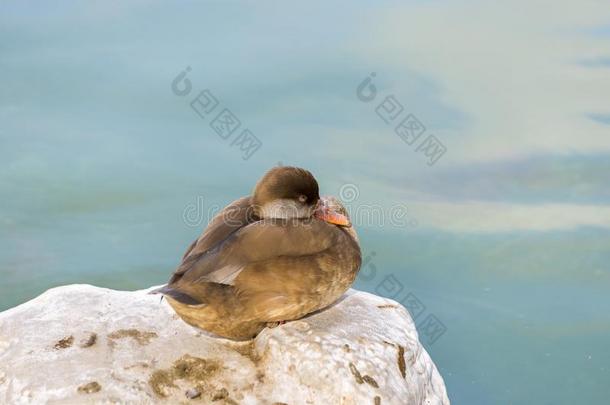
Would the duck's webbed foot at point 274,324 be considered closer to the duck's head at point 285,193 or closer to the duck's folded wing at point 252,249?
the duck's folded wing at point 252,249

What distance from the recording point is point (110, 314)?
5.61 meters

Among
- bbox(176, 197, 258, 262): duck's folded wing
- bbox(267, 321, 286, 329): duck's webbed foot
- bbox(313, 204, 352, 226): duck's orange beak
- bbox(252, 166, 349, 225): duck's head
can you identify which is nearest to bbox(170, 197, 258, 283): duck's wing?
bbox(176, 197, 258, 262): duck's folded wing

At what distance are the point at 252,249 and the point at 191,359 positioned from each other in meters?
0.73

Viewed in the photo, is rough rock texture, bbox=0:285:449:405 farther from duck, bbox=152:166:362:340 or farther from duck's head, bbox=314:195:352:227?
duck's head, bbox=314:195:352:227

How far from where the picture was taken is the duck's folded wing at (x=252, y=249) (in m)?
5.18

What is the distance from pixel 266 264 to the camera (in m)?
5.24

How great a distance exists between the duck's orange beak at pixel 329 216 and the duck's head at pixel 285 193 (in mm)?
93

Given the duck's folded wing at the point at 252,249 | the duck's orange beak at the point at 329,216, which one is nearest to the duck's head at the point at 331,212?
the duck's orange beak at the point at 329,216

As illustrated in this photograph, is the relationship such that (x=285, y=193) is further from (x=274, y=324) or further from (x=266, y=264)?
(x=274, y=324)

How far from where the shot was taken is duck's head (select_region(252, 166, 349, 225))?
18.0 feet

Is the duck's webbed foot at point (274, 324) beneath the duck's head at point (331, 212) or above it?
beneath

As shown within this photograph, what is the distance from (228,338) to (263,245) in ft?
2.06

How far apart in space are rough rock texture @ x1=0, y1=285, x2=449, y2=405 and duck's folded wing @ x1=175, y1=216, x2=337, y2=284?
44 cm

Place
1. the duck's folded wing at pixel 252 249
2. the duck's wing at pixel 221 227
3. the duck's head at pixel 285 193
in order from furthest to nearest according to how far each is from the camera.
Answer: the duck's head at pixel 285 193 < the duck's wing at pixel 221 227 < the duck's folded wing at pixel 252 249
